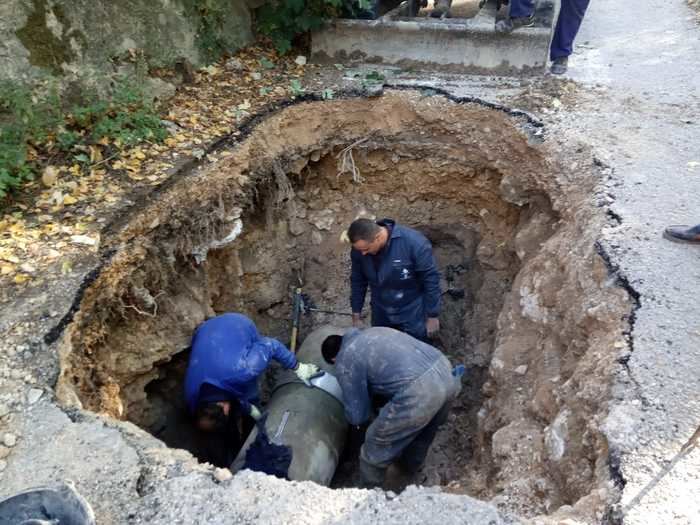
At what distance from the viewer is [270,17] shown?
6781 mm

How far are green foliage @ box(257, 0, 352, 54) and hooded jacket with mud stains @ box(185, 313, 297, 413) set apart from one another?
13.1 ft

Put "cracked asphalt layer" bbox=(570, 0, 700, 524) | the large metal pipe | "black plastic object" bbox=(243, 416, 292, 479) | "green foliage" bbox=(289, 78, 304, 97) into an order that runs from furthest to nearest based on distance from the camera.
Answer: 1. "green foliage" bbox=(289, 78, 304, 97)
2. the large metal pipe
3. "black plastic object" bbox=(243, 416, 292, 479)
4. "cracked asphalt layer" bbox=(570, 0, 700, 524)

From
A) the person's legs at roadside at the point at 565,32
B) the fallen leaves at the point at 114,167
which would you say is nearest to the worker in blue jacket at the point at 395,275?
the fallen leaves at the point at 114,167

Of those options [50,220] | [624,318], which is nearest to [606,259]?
[624,318]

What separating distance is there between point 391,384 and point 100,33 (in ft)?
14.7

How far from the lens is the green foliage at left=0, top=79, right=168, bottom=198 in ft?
14.9

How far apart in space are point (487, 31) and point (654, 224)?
138 inches

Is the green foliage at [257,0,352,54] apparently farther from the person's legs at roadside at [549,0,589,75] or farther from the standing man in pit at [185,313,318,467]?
the standing man in pit at [185,313,318,467]

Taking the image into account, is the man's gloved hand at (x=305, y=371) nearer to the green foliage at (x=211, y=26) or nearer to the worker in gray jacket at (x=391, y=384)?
the worker in gray jacket at (x=391, y=384)

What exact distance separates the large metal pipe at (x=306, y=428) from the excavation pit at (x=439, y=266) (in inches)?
28.9

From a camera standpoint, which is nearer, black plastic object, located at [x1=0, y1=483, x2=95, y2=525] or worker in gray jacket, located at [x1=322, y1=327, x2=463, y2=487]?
black plastic object, located at [x1=0, y1=483, x2=95, y2=525]

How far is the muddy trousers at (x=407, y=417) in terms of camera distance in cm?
390

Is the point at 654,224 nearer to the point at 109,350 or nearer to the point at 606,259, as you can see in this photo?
the point at 606,259

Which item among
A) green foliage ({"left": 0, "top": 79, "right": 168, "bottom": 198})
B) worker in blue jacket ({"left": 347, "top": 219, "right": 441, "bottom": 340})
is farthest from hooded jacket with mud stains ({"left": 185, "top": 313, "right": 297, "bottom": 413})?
green foliage ({"left": 0, "top": 79, "right": 168, "bottom": 198})
